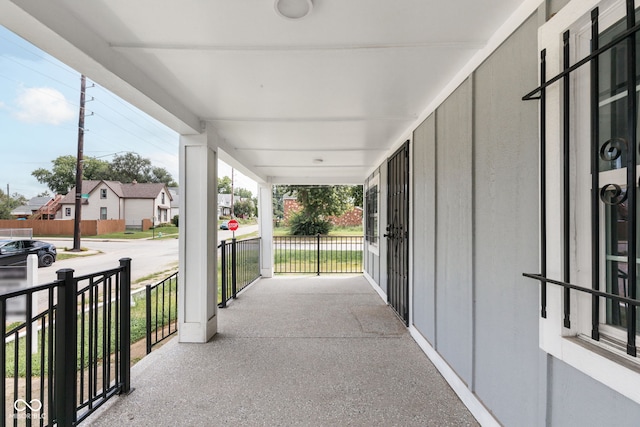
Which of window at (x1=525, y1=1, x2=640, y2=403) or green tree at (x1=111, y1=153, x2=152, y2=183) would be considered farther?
green tree at (x1=111, y1=153, x2=152, y2=183)

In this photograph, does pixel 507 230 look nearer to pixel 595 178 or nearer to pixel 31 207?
pixel 595 178

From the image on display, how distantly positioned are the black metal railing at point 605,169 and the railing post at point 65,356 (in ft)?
7.65

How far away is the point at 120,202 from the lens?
288 inches

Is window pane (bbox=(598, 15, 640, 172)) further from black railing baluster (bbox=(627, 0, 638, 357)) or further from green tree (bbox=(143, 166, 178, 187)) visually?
green tree (bbox=(143, 166, 178, 187))

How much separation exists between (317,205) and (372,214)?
8.27 metres

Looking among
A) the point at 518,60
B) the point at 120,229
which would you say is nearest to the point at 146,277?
the point at 120,229

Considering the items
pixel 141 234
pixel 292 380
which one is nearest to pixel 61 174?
pixel 141 234

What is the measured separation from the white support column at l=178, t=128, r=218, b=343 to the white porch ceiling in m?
0.30

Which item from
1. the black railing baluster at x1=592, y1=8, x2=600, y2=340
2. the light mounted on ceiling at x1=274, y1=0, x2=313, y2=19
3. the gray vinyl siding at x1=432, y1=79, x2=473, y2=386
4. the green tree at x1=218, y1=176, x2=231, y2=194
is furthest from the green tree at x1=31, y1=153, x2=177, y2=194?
the green tree at x1=218, y1=176, x2=231, y2=194

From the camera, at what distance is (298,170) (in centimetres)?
649

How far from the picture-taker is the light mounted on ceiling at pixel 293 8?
1.47 m

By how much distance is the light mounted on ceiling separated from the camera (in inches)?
57.9

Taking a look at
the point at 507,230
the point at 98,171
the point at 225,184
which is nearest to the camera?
the point at 507,230

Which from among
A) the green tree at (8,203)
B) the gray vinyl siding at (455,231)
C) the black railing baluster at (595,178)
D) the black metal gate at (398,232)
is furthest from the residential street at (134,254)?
the black railing baluster at (595,178)
